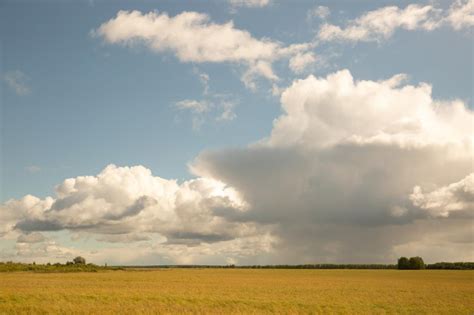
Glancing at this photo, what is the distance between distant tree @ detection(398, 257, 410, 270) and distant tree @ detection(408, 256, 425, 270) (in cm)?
109

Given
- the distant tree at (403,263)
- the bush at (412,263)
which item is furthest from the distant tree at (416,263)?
the distant tree at (403,263)

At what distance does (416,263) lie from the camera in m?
168

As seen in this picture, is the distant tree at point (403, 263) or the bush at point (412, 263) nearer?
the bush at point (412, 263)

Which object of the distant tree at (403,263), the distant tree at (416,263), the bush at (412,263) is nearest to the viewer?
the distant tree at (416,263)

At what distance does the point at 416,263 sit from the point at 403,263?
191 inches

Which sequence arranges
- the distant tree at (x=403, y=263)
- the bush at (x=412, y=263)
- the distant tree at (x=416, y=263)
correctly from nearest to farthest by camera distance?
the distant tree at (x=416, y=263) < the bush at (x=412, y=263) < the distant tree at (x=403, y=263)

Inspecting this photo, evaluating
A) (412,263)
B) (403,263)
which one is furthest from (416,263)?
(403,263)

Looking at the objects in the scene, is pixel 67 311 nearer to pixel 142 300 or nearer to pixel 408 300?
pixel 142 300

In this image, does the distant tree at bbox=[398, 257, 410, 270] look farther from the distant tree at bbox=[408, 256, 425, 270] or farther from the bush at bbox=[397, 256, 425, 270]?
the distant tree at bbox=[408, 256, 425, 270]

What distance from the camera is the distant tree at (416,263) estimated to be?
551 ft

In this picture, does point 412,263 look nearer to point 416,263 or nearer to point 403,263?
point 416,263

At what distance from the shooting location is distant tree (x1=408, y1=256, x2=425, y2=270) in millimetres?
168000

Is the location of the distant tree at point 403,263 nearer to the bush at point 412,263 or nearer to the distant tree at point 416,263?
the bush at point 412,263

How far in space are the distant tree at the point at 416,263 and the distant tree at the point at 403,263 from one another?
3.56ft
